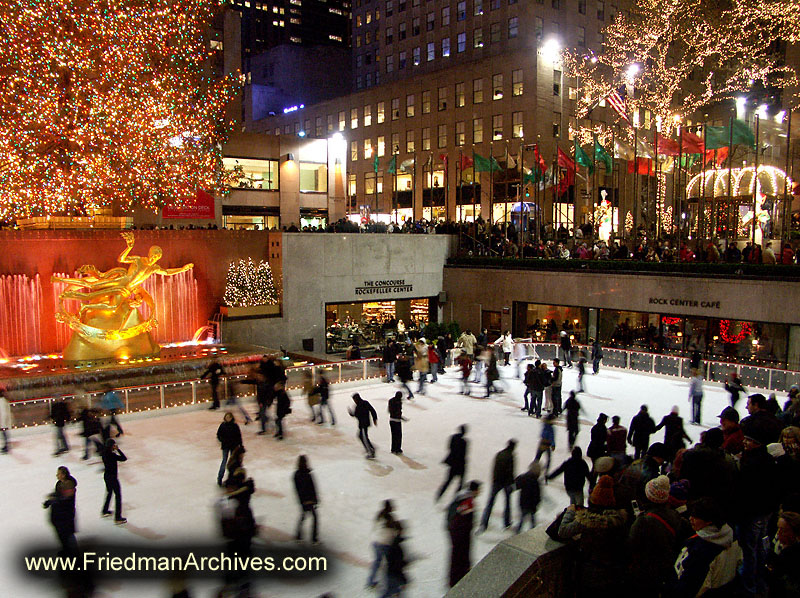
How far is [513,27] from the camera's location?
157ft

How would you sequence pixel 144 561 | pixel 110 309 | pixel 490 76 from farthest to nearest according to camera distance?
1. pixel 490 76
2. pixel 110 309
3. pixel 144 561

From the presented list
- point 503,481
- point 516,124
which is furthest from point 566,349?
point 516,124

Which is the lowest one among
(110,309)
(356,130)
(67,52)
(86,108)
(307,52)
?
(110,309)

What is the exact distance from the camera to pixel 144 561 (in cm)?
803

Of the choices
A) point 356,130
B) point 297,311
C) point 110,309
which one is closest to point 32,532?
point 110,309

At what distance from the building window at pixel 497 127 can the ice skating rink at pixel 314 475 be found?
32400mm

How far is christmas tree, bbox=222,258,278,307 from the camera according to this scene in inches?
925

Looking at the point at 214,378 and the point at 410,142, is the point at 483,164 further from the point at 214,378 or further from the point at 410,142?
the point at 410,142

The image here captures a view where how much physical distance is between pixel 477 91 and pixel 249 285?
30.7 meters

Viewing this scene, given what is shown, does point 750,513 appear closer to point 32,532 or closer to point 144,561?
point 144,561

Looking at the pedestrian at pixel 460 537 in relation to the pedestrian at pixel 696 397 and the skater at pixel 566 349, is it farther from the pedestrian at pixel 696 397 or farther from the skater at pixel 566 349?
the skater at pixel 566 349

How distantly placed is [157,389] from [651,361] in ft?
46.0

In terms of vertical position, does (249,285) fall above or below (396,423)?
above

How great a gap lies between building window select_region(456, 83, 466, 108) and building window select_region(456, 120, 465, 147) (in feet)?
4.41
